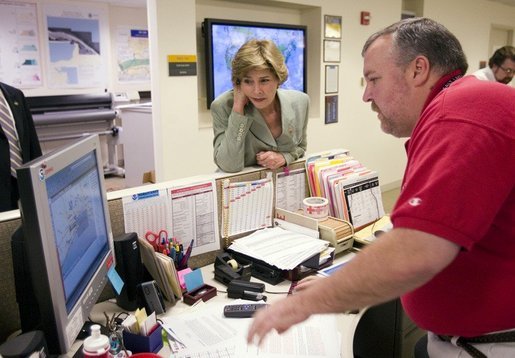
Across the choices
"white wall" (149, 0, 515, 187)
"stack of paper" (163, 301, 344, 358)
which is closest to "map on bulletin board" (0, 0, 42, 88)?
"white wall" (149, 0, 515, 187)

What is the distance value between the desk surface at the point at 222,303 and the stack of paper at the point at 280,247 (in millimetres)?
78

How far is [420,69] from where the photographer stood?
1.04 metres

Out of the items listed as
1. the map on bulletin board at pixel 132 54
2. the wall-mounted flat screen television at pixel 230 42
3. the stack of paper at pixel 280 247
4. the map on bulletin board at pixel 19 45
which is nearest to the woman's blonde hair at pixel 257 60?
the stack of paper at pixel 280 247

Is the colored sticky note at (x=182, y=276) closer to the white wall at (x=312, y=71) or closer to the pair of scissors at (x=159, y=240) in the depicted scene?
the pair of scissors at (x=159, y=240)

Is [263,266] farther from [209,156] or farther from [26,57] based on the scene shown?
[26,57]

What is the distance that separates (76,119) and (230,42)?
2726 mm

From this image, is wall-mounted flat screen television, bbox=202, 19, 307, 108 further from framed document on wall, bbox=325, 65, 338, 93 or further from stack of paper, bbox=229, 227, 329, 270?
stack of paper, bbox=229, 227, 329, 270

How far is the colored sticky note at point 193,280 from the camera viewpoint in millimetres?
1471

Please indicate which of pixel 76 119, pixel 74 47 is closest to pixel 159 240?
pixel 76 119

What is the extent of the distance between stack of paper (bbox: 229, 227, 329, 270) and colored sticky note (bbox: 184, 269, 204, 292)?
0.21 m

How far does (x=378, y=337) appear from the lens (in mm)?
2049

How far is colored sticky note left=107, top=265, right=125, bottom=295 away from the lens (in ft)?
4.22


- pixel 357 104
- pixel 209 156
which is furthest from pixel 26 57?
pixel 357 104

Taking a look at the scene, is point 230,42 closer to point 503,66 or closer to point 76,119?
point 503,66
